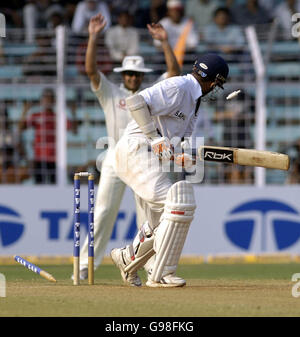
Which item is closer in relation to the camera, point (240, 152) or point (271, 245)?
point (240, 152)

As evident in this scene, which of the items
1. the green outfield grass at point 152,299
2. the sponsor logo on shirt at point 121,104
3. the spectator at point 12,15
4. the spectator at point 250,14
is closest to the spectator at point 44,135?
the spectator at point 12,15

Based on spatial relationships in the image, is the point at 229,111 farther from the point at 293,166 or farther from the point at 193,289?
the point at 193,289

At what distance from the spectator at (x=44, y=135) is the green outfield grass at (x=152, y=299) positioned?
14.9 feet

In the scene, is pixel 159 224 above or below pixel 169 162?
below

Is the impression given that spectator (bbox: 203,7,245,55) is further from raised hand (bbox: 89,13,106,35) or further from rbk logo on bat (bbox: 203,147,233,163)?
rbk logo on bat (bbox: 203,147,233,163)

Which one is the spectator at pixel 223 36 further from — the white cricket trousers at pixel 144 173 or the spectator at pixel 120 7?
the white cricket trousers at pixel 144 173

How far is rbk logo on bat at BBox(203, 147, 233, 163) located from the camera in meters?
7.07

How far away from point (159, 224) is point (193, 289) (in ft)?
1.84

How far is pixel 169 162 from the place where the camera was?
7273 mm

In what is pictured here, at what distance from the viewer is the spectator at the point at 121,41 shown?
44.7ft

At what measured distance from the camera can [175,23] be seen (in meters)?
14.7

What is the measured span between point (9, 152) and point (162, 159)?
19.7ft

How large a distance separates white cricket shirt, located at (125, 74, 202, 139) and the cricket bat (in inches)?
12.5
